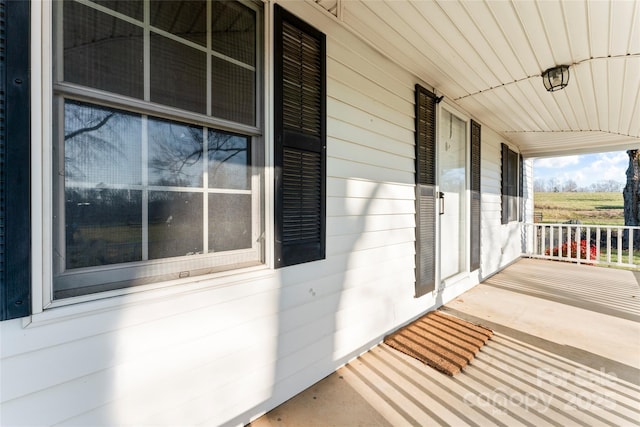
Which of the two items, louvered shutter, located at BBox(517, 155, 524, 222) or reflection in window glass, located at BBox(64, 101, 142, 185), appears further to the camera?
louvered shutter, located at BBox(517, 155, 524, 222)

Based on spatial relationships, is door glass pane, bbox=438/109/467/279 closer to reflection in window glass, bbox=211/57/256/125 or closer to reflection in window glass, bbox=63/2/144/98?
reflection in window glass, bbox=211/57/256/125

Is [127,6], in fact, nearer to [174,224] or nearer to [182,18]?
[182,18]

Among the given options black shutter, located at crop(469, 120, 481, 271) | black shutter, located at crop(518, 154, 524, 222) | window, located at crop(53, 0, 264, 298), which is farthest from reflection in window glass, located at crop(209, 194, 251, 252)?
black shutter, located at crop(518, 154, 524, 222)

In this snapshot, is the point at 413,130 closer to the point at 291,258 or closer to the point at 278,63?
the point at 278,63

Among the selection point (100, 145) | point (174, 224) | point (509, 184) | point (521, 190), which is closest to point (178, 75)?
point (100, 145)

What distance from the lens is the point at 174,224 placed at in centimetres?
137

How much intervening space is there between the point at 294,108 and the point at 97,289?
4.53 ft

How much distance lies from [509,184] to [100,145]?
6.55 m

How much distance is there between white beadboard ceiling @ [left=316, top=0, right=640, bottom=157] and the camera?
6.25ft

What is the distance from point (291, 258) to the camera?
177 cm

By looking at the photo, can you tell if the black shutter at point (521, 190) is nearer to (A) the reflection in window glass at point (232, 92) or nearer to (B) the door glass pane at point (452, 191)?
(B) the door glass pane at point (452, 191)

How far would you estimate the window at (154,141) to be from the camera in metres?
1.09

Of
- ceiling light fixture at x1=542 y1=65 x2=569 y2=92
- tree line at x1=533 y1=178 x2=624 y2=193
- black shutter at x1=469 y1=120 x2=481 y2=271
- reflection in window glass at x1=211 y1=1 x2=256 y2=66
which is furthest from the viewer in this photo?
tree line at x1=533 y1=178 x2=624 y2=193

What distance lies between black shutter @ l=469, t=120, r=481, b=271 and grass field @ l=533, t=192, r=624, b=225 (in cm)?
1417
